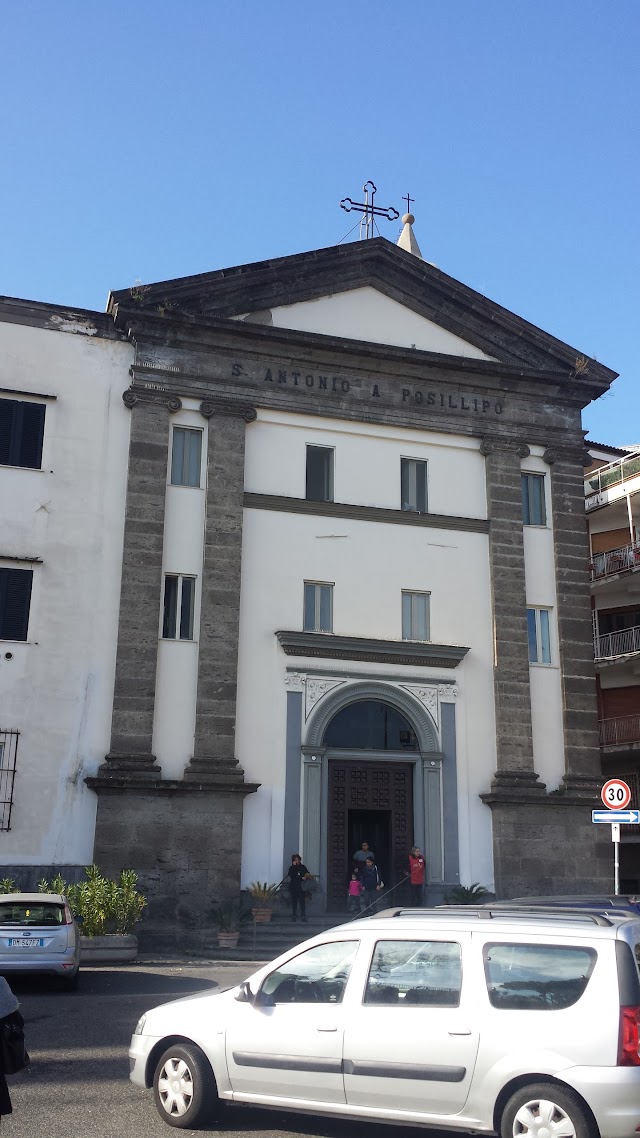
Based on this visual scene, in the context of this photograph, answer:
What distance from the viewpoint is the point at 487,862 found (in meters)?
25.1

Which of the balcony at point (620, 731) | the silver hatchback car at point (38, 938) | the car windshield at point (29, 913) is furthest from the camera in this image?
the balcony at point (620, 731)

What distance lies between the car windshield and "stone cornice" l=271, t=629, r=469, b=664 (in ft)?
31.5

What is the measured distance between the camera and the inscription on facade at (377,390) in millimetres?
26688

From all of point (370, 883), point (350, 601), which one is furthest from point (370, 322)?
point (370, 883)

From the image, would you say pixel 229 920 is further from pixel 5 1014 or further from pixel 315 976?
pixel 5 1014

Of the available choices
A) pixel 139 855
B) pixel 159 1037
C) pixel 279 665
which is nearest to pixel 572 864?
pixel 279 665

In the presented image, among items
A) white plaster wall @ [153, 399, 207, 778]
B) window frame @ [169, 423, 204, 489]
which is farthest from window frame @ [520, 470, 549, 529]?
white plaster wall @ [153, 399, 207, 778]

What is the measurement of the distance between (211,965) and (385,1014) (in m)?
12.8

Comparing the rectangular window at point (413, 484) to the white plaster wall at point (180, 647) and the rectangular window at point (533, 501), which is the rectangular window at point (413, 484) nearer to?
the rectangular window at point (533, 501)

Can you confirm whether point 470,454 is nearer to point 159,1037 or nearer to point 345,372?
point 345,372

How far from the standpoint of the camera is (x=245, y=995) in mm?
8352

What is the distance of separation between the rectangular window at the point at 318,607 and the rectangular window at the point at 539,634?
5.06 metres

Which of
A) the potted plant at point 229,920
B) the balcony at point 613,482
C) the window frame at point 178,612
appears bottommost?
the potted plant at point 229,920

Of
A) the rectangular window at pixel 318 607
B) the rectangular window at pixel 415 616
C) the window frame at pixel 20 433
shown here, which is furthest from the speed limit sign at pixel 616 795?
the window frame at pixel 20 433
